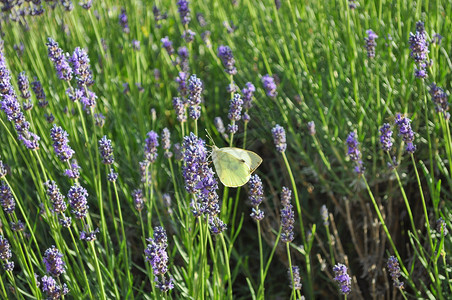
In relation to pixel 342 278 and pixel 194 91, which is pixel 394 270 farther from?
pixel 194 91

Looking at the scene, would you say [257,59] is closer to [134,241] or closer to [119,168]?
[119,168]

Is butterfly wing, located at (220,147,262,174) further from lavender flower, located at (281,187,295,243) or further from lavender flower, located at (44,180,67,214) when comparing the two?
lavender flower, located at (44,180,67,214)

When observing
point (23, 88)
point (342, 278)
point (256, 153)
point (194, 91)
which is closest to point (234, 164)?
point (194, 91)

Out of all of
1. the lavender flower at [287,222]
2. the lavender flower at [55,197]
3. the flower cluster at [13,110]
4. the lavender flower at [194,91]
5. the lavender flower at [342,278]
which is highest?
the lavender flower at [194,91]

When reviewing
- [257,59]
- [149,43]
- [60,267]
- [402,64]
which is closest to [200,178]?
[60,267]

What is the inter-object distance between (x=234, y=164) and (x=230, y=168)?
20 millimetres

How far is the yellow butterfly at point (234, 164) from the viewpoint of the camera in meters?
1.81

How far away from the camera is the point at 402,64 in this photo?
2287 millimetres

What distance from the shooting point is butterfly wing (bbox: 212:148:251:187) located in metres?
1.81

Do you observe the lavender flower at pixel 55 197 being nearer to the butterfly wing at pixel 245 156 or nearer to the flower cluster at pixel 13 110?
the flower cluster at pixel 13 110

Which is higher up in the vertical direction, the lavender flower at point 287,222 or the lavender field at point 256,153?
the lavender field at point 256,153

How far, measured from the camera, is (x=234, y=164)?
1.84m

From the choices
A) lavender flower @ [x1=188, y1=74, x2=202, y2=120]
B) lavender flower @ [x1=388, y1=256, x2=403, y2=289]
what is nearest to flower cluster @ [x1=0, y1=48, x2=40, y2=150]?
lavender flower @ [x1=188, y1=74, x2=202, y2=120]

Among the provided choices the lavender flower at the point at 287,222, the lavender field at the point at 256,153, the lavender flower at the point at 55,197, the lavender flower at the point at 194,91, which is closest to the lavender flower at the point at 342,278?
the lavender flower at the point at 287,222
